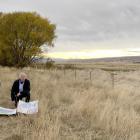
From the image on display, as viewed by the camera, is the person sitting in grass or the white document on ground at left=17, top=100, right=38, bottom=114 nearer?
the white document on ground at left=17, top=100, right=38, bottom=114

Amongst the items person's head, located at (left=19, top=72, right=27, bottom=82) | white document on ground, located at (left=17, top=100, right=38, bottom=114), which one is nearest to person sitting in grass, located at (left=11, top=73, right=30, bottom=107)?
person's head, located at (left=19, top=72, right=27, bottom=82)

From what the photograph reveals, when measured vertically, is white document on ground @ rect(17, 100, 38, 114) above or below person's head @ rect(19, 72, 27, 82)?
below

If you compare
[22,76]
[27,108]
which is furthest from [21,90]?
[27,108]

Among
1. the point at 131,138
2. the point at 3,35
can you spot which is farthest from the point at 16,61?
the point at 131,138

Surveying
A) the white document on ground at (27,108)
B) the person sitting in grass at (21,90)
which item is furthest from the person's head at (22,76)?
the white document on ground at (27,108)

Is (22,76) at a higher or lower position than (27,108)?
higher

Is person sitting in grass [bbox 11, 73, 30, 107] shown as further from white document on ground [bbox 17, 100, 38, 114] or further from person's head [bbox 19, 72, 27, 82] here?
white document on ground [bbox 17, 100, 38, 114]

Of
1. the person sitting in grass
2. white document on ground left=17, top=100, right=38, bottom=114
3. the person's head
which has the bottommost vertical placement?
white document on ground left=17, top=100, right=38, bottom=114

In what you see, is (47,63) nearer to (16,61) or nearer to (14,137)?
(16,61)

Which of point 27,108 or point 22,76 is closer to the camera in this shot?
point 27,108

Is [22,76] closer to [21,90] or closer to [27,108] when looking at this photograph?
[21,90]

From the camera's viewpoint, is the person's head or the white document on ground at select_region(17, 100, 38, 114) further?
the person's head

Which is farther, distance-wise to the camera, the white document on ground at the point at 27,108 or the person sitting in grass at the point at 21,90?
the person sitting in grass at the point at 21,90

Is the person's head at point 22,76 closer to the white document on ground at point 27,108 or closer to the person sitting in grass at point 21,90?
the person sitting in grass at point 21,90
